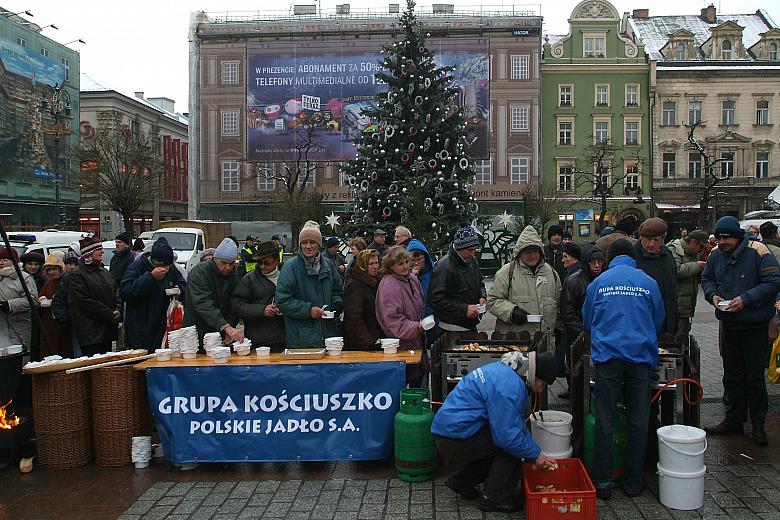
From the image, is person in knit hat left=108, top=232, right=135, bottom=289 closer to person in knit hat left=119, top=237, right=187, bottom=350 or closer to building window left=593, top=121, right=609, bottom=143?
person in knit hat left=119, top=237, right=187, bottom=350

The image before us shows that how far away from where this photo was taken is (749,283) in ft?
19.3

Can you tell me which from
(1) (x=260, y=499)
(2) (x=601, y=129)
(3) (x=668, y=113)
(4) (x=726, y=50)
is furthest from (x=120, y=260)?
(4) (x=726, y=50)

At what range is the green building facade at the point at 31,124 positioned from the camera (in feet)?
138

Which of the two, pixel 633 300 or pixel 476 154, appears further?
pixel 476 154

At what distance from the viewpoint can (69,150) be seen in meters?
41.9

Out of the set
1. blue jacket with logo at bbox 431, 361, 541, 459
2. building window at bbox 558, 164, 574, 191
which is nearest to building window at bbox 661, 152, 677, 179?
building window at bbox 558, 164, 574, 191

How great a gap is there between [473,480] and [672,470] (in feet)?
4.43

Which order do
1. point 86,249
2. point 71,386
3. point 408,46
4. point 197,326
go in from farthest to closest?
point 408,46, point 86,249, point 197,326, point 71,386

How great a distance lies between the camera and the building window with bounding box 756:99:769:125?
46625mm

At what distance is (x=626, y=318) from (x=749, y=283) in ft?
6.26

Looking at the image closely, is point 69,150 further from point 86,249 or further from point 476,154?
point 86,249

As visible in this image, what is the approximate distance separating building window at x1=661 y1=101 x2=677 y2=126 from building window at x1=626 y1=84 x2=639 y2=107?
193 cm

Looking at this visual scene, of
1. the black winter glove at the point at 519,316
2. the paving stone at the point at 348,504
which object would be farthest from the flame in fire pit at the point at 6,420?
the black winter glove at the point at 519,316

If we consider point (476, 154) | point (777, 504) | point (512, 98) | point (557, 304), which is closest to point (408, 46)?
point (557, 304)
